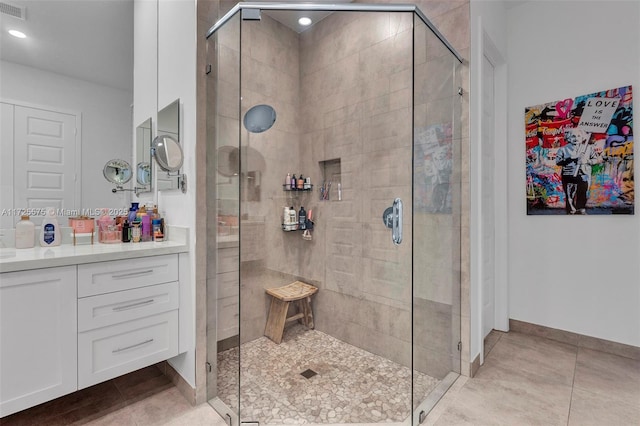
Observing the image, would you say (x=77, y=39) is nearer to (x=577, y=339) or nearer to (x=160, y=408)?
(x=160, y=408)

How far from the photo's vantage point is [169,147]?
1.71m

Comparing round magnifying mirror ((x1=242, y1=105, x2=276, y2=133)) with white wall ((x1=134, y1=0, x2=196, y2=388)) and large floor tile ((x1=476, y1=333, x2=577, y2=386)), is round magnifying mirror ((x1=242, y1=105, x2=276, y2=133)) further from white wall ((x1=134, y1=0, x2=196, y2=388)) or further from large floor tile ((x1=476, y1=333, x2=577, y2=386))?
large floor tile ((x1=476, y1=333, x2=577, y2=386))

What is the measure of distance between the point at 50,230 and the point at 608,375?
11.3ft

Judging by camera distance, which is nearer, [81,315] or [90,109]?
[81,315]

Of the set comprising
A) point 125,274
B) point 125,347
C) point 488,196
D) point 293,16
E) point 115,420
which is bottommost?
point 115,420

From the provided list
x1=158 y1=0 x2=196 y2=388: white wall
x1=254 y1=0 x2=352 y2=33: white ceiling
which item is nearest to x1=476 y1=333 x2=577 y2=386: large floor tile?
x1=158 y1=0 x2=196 y2=388: white wall

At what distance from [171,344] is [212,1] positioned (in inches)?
75.3

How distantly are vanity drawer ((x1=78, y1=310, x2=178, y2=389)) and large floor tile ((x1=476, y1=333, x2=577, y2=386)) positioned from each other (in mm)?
1923

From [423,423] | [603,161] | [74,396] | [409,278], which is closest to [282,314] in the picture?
[409,278]

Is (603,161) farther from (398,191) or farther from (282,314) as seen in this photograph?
(282,314)

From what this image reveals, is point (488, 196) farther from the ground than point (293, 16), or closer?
closer

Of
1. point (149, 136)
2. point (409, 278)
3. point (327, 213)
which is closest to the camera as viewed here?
point (409, 278)

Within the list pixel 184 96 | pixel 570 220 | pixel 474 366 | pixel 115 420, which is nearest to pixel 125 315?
pixel 115 420

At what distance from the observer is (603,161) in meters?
2.26
